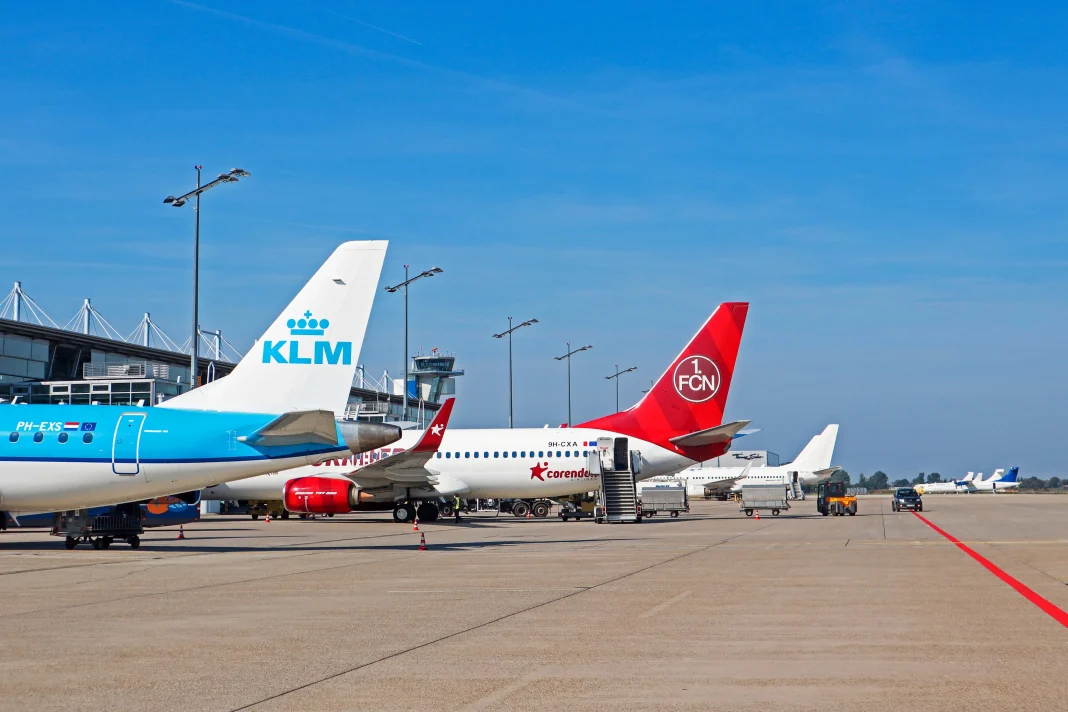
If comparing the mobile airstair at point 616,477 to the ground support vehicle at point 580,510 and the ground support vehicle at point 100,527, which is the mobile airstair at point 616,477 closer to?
the ground support vehicle at point 580,510

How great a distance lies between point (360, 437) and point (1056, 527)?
27.6 meters

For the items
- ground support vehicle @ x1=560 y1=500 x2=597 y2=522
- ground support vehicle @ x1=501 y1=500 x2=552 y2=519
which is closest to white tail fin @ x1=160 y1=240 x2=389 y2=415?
ground support vehicle @ x1=560 y1=500 x2=597 y2=522

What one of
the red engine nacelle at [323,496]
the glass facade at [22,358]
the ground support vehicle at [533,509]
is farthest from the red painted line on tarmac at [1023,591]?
the glass facade at [22,358]

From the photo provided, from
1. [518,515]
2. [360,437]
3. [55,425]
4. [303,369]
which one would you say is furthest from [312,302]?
[518,515]

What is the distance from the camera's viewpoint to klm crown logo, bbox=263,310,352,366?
26.4m

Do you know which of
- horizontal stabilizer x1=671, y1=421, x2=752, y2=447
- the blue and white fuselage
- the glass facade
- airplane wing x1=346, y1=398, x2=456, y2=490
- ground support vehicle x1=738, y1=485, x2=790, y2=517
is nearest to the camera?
the blue and white fuselage

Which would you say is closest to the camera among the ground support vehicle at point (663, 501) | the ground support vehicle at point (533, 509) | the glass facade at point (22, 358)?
the ground support vehicle at point (663, 501)

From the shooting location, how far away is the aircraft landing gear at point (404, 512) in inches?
1913

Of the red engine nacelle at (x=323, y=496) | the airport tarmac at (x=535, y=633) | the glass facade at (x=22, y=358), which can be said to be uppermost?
the glass facade at (x=22, y=358)

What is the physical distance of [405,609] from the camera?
14.0m

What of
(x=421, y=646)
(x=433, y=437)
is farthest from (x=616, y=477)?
(x=421, y=646)

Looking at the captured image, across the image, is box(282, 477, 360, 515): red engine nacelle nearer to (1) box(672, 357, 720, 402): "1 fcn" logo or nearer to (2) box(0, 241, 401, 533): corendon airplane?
(1) box(672, 357, 720, 402): "1 fcn" logo

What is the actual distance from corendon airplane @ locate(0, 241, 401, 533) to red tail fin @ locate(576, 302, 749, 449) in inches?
905

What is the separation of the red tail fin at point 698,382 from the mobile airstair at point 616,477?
119 centimetres
